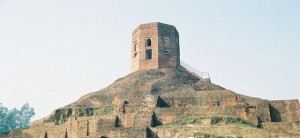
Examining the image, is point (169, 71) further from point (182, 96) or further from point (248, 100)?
point (248, 100)

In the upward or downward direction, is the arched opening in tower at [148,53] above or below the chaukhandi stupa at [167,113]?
above

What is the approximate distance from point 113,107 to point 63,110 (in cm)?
387

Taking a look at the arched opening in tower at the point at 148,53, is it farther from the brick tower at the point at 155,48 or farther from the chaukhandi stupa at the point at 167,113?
the chaukhandi stupa at the point at 167,113

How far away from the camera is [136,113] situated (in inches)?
867

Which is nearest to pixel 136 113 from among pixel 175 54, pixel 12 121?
pixel 175 54

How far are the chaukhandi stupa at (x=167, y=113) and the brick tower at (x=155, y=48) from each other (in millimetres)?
1361

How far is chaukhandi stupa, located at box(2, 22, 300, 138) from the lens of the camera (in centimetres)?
1958

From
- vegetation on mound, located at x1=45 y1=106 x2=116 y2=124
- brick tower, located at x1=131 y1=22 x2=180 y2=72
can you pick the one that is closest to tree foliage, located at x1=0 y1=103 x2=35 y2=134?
vegetation on mound, located at x1=45 y1=106 x2=116 y2=124

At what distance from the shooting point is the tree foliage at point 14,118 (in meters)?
43.5

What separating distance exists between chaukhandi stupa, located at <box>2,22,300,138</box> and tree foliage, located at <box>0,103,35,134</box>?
19.0m

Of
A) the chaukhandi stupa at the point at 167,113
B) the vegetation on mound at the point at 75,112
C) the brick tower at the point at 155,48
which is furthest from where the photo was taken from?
the brick tower at the point at 155,48

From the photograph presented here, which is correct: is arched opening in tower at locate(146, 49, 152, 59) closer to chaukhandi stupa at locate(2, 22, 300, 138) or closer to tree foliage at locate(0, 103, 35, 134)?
chaukhandi stupa at locate(2, 22, 300, 138)

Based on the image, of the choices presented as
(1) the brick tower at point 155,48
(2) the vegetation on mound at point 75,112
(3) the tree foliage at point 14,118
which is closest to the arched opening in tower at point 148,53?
(1) the brick tower at point 155,48

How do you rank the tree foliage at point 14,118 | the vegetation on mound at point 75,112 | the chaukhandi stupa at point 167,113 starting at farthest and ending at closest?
the tree foliage at point 14,118
the vegetation on mound at point 75,112
the chaukhandi stupa at point 167,113
